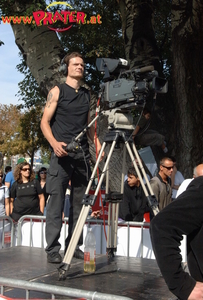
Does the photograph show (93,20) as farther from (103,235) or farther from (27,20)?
(103,235)

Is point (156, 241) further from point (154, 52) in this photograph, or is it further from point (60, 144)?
point (154, 52)

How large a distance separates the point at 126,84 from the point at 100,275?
1634 mm

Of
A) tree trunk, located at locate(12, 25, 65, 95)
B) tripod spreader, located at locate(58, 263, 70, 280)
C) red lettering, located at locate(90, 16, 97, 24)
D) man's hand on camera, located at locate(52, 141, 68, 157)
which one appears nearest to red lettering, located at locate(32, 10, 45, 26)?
tree trunk, located at locate(12, 25, 65, 95)

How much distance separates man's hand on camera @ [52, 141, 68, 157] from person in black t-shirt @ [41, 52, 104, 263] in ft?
0.17

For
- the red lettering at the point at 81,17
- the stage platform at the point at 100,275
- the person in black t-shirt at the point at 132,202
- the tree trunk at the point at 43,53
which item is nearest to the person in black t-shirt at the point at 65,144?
the stage platform at the point at 100,275

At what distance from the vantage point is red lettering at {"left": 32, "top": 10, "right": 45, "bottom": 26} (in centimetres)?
752

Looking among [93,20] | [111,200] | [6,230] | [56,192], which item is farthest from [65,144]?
[93,20]

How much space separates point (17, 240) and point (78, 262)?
1990 mm

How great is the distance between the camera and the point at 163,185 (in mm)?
6098

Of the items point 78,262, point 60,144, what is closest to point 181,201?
point 60,144

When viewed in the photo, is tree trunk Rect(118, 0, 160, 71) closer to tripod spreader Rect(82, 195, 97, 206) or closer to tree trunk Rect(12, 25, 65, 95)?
tree trunk Rect(12, 25, 65, 95)

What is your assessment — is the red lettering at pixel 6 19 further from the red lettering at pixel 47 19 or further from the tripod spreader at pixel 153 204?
the tripod spreader at pixel 153 204

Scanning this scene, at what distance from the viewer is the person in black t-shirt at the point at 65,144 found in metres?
3.88

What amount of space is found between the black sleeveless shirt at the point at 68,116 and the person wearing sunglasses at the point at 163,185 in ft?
7.54
